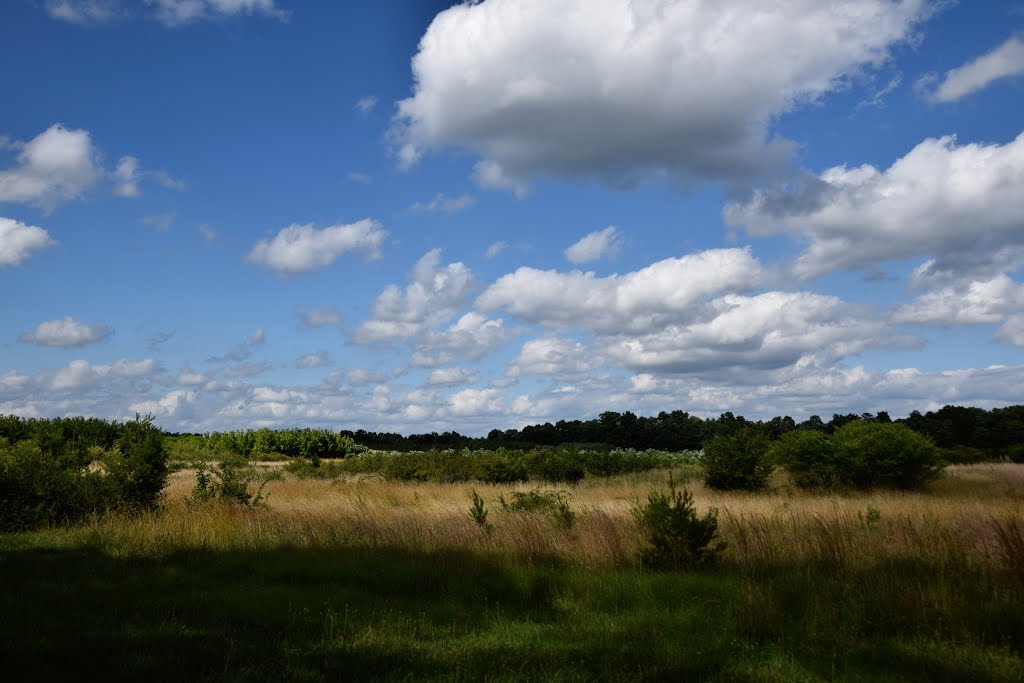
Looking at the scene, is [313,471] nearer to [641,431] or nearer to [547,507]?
[547,507]

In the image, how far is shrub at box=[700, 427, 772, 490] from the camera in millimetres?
26500

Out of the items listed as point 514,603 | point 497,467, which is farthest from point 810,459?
point 514,603

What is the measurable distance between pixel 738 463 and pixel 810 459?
276 cm

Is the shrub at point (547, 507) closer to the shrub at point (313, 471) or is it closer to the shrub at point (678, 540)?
the shrub at point (678, 540)

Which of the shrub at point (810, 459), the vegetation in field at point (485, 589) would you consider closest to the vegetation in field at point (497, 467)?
the shrub at point (810, 459)

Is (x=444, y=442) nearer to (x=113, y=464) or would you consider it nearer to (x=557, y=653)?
(x=113, y=464)

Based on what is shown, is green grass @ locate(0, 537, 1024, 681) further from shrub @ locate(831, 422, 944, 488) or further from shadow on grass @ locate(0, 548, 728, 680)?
shrub @ locate(831, 422, 944, 488)

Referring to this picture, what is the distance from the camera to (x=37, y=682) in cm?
574

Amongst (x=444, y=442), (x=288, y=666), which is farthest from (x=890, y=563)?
(x=444, y=442)

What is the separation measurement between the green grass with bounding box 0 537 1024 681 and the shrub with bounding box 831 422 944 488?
59.8ft

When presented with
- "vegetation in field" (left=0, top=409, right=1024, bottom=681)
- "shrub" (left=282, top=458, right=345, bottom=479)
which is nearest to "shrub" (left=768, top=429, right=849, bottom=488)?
"vegetation in field" (left=0, top=409, right=1024, bottom=681)

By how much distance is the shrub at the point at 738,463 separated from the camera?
26500 mm

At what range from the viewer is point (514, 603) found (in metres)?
8.77

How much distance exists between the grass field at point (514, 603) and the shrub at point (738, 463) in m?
13.1
